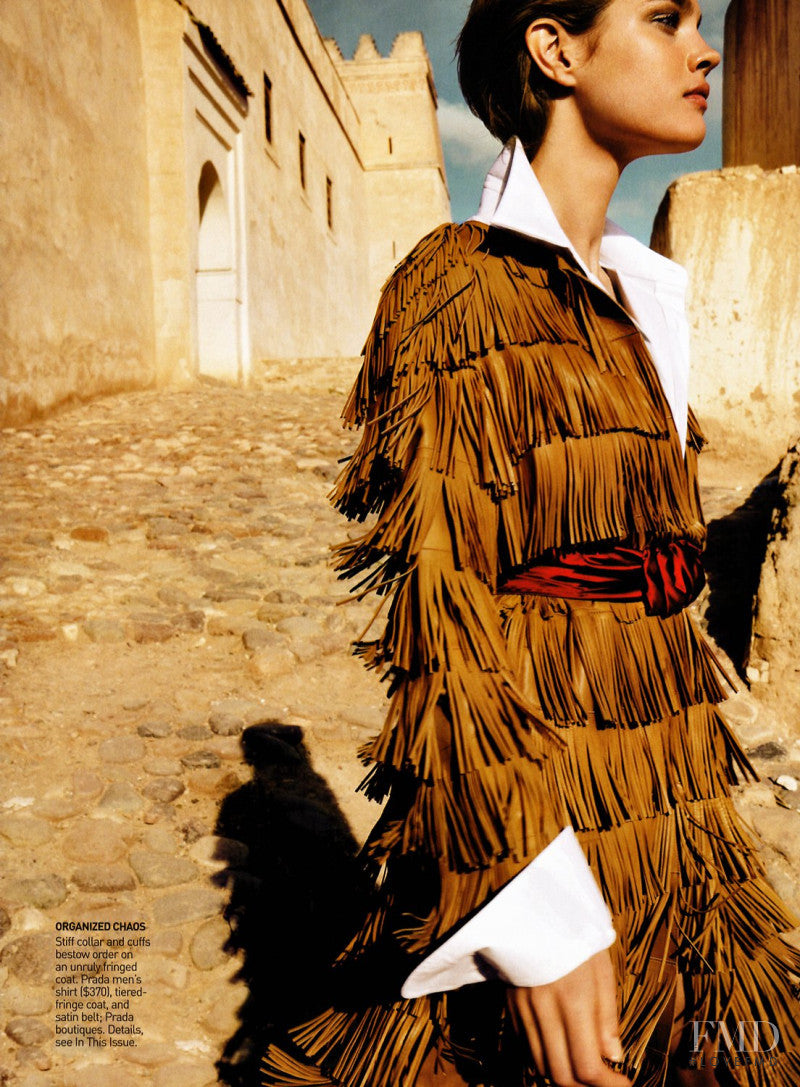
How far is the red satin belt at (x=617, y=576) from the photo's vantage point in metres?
1.05

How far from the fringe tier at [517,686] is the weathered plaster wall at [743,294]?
19.6 ft

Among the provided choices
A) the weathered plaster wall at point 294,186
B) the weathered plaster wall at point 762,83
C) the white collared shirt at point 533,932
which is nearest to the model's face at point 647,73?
the white collared shirt at point 533,932

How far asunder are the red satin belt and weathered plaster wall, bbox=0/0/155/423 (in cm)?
743

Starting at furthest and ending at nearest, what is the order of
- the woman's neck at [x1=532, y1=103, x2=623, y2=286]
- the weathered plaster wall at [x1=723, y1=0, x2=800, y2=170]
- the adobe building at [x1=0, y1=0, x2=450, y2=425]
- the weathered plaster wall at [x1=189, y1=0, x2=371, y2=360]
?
the weathered plaster wall at [x1=189, y1=0, x2=371, y2=360] → the adobe building at [x1=0, y1=0, x2=450, y2=425] → the weathered plaster wall at [x1=723, y1=0, x2=800, y2=170] → the woman's neck at [x1=532, y1=103, x2=623, y2=286]

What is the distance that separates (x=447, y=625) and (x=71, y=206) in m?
9.00

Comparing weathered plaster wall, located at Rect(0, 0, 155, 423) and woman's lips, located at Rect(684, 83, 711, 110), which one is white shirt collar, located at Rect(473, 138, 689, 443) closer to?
woman's lips, located at Rect(684, 83, 711, 110)

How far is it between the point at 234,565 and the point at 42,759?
2163 millimetres

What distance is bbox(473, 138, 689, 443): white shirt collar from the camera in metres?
1.07

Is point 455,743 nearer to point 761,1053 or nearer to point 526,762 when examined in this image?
point 526,762

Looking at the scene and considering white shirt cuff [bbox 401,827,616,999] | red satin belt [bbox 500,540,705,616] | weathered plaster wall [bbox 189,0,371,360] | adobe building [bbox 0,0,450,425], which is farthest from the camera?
weathered plaster wall [bbox 189,0,371,360]

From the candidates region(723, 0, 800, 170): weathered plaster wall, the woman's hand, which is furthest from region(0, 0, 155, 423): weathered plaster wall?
the woman's hand

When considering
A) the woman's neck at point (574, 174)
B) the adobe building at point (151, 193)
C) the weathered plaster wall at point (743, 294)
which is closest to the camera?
the woman's neck at point (574, 174)

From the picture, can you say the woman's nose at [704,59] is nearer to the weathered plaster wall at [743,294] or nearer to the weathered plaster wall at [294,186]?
the weathered plaster wall at [743,294]

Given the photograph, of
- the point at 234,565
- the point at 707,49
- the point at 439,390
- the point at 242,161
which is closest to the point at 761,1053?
the point at 439,390
